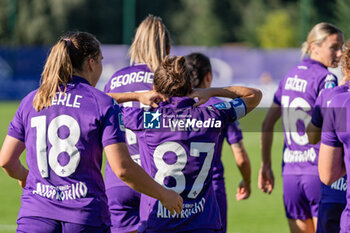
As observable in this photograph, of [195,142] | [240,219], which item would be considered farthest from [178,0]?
[195,142]

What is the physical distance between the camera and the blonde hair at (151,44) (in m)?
4.92

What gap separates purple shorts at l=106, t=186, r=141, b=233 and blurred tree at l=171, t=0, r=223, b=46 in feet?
122

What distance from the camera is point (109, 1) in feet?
144

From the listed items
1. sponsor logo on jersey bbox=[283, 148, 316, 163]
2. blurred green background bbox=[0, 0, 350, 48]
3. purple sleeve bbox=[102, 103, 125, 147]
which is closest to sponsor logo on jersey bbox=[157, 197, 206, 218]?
purple sleeve bbox=[102, 103, 125, 147]

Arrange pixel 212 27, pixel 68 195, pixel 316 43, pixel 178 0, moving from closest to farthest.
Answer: pixel 68 195, pixel 316 43, pixel 212 27, pixel 178 0

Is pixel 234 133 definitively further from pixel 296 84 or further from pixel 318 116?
pixel 318 116

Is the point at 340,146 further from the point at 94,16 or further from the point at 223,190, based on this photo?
the point at 94,16

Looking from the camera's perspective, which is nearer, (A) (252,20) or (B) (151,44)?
(B) (151,44)

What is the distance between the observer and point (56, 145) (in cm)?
346

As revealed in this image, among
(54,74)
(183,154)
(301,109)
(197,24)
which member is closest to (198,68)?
(301,109)

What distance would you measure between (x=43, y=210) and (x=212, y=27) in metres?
40.0

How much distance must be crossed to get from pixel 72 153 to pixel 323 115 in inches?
60.2

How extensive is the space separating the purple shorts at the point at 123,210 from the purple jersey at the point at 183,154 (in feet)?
3.28

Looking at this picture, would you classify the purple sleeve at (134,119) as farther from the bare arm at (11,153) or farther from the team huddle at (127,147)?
the bare arm at (11,153)
